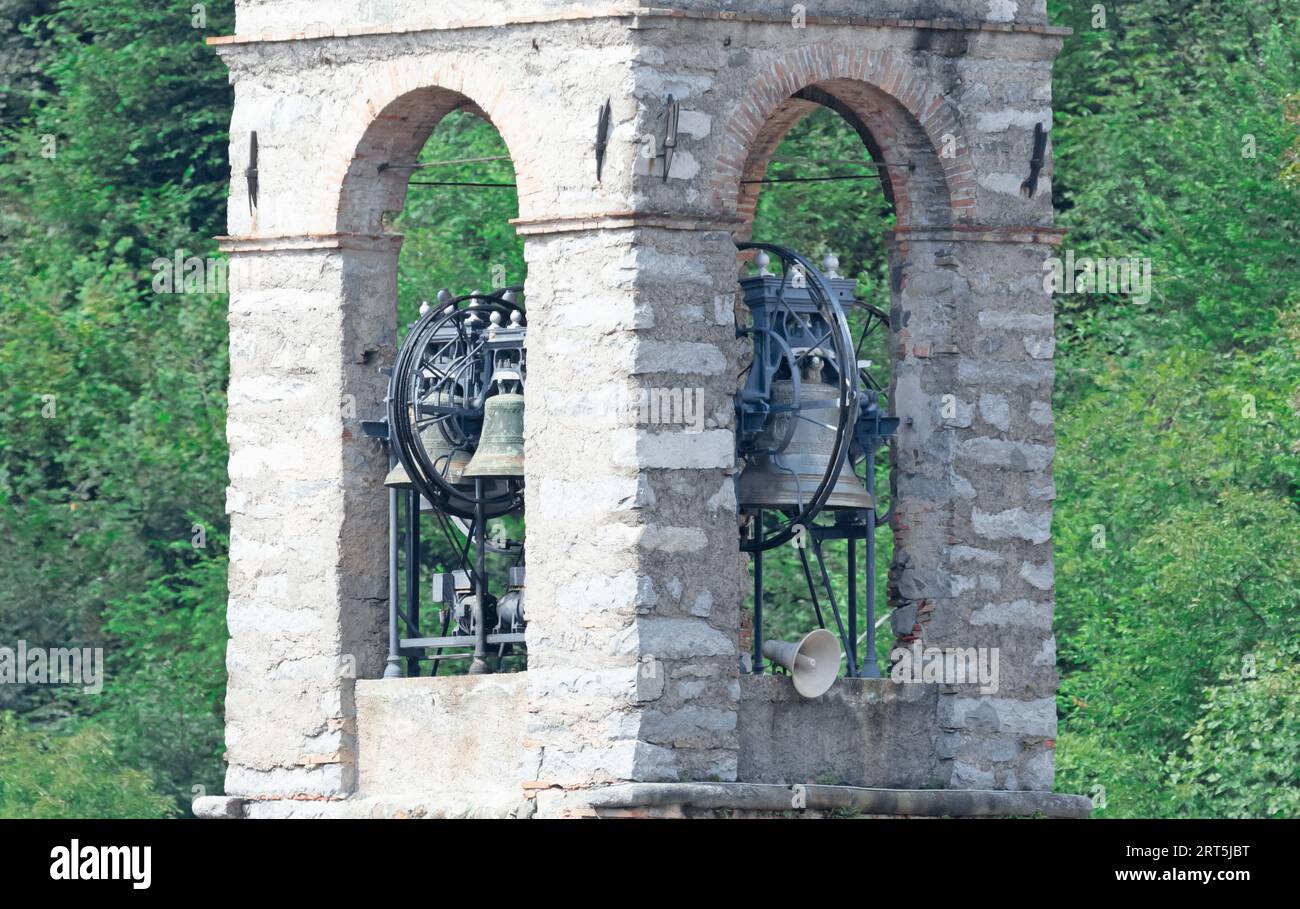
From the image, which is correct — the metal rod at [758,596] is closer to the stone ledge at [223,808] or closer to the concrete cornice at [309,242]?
the concrete cornice at [309,242]

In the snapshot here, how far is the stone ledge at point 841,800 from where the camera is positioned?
65.7 ft

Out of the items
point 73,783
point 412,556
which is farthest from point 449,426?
point 73,783

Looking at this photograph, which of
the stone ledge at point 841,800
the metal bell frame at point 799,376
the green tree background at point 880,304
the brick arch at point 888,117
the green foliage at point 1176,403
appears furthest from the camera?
the green tree background at point 880,304

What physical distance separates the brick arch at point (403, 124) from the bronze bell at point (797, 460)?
1.56 m

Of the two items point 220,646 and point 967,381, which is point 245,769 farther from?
point 220,646

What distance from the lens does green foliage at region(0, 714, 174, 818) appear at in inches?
1235

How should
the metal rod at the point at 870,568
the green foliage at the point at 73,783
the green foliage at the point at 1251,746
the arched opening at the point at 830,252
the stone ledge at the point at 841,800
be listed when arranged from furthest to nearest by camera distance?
the green foliage at the point at 73,783 → the green foliage at the point at 1251,746 → the arched opening at the point at 830,252 → the metal rod at the point at 870,568 → the stone ledge at the point at 841,800

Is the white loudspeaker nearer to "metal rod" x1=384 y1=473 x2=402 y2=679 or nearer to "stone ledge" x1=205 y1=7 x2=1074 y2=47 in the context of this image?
"metal rod" x1=384 y1=473 x2=402 y2=679

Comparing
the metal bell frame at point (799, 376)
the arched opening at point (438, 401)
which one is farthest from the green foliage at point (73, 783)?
the metal bell frame at point (799, 376)

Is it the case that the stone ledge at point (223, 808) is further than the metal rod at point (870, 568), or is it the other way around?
the stone ledge at point (223, 808)

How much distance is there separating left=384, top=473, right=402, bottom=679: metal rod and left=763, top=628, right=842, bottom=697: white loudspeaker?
6.27ft

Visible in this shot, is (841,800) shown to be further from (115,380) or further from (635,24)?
(115,380)

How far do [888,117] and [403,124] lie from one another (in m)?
2.30

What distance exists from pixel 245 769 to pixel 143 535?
13.7 meters
